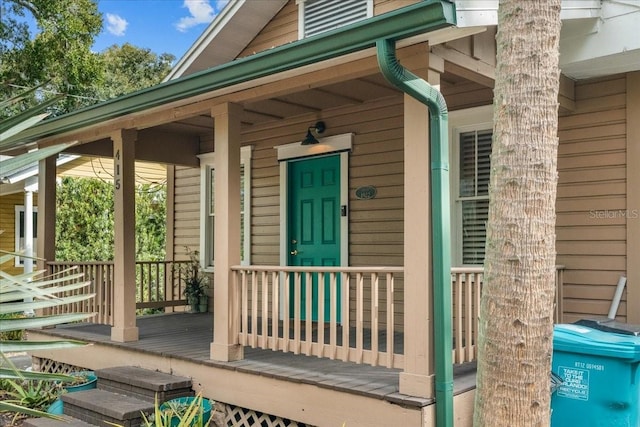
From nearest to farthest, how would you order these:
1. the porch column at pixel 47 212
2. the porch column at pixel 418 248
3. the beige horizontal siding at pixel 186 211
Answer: the porch column at pixel 418 248 → the porch column at pixel 47 212 → the beige horizontal siding at pixel 186 211

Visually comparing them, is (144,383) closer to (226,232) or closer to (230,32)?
(226,232)

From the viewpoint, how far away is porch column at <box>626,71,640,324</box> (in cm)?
472

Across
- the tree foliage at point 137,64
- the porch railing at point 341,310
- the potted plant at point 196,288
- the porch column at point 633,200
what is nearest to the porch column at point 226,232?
the porch railing at point 341,310

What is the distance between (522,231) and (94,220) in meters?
12.1

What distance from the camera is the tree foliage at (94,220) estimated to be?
41.5 feet

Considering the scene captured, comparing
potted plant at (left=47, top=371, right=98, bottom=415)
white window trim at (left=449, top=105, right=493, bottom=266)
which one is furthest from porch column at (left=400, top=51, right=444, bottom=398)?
potted plant at (left=47, top=371, right=98, bottom=415)

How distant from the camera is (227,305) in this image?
4898 millimetres

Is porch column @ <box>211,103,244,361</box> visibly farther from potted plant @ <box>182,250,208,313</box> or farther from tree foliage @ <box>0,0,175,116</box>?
tree foliage @ <box>0,0,175,116</box>

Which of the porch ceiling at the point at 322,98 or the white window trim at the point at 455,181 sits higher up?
the porch ceiling at the point at 322,98

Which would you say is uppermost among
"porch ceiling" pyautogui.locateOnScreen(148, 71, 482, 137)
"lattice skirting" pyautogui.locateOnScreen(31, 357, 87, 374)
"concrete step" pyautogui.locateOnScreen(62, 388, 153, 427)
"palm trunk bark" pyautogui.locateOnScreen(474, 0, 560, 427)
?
"porch ceiling" pyautogui.locateOnScreen(148, 71, 482, 137)

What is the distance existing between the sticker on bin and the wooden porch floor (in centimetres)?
58

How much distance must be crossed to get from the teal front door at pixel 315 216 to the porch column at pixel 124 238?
183 centimetres

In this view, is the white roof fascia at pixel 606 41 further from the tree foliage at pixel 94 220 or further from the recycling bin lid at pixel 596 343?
the tree foliage at pixel 94 220

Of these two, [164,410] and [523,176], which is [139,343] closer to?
[164,410]
